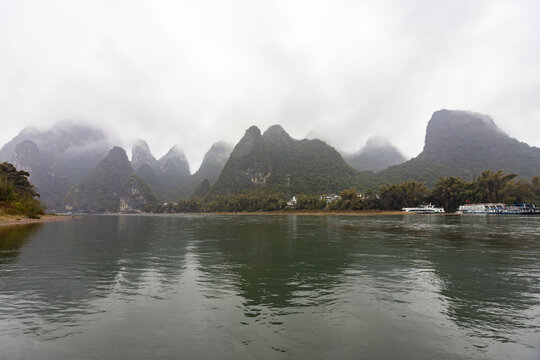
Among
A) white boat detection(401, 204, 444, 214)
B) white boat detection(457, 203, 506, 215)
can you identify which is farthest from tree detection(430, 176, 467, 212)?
white boat detection(457, 203, 506, 215)

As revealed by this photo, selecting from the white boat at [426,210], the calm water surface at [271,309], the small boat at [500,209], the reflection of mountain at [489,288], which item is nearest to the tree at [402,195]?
the white boat at [426,210]

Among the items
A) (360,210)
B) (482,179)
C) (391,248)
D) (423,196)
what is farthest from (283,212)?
(391,248)

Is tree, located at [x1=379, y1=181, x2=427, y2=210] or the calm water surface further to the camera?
tree, located at [x1=379, y1=181, x2=427, y2=210]

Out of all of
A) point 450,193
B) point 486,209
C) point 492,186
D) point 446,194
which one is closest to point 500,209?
point 486,209

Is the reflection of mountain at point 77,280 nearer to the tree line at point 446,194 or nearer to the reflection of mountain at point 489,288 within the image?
the reflection of mountain at point 489,288

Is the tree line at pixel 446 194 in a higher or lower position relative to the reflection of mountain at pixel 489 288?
higher

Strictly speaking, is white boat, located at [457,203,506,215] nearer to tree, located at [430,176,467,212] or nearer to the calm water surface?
tree, located at [430,176,467,212]

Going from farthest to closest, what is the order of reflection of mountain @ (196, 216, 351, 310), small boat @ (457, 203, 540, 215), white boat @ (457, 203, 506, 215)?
1. white boat @ (457, 203, 506, 215)
2. small boat @ (457, 203, 540, 215)
3. reflection of mountain @ (196, 216, 351, 310)

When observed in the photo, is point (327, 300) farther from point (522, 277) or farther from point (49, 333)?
point (522, 277)

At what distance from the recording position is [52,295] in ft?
40.7

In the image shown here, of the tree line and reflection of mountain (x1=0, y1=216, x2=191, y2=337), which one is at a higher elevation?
the tree line

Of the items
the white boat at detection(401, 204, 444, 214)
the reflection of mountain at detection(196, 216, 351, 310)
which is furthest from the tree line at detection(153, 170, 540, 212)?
the reflection of mountain at detection(196, 216, 351, 310)

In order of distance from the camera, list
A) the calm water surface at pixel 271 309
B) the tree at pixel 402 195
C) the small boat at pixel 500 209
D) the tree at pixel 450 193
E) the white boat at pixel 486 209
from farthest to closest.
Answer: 1. the tree at pixel 402 195
2. the tree at pixel 450 193
3. the white boat at pixel 486 209
4. the small boat at pixel 500 209
5. the calm water surface at pixel 271 309

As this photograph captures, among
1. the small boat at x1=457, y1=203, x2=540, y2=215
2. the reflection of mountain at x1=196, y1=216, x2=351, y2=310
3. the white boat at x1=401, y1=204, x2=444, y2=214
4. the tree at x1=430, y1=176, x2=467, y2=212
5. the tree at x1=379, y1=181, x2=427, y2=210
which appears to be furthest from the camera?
the tree at x1=379, y1=181, x2=427, y2=210
